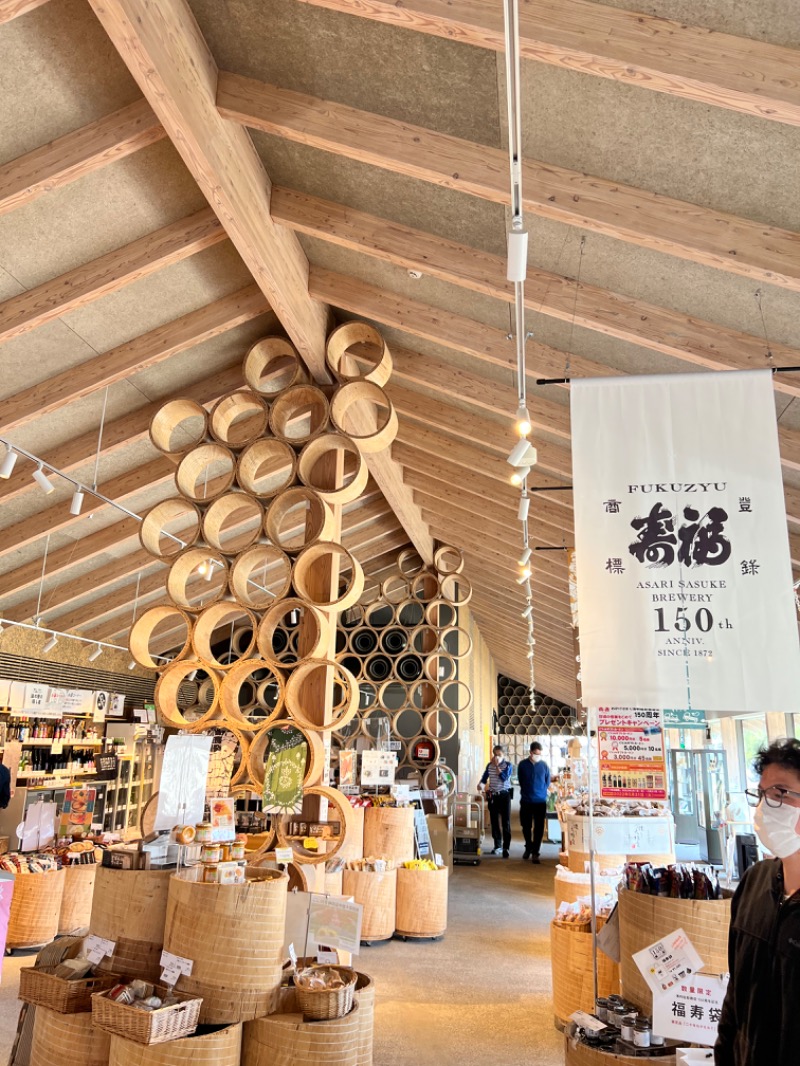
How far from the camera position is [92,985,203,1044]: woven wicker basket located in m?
→ 2.77

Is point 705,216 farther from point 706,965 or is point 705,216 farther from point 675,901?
point 706,965

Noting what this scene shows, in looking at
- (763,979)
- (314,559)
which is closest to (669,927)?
(763,979)

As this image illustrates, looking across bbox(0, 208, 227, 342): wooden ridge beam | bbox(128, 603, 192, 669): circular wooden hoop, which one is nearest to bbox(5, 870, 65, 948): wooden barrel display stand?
bbox(128, 603, 192, 669): circular wooden hoop

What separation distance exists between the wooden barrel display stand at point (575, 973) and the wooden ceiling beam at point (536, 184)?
12.1ft

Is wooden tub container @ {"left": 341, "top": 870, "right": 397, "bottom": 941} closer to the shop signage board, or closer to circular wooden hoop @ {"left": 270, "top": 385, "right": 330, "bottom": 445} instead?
the shop signage board

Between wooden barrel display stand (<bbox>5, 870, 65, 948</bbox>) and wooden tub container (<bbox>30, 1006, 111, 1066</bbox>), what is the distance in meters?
3.19

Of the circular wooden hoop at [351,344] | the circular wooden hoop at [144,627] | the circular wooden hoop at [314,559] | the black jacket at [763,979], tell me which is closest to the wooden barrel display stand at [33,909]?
the circular wooden hoop at [144,627]

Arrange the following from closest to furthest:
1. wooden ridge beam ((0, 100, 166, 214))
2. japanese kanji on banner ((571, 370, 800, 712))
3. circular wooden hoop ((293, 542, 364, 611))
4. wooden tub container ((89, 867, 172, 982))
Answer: japanese kanji on banner ((571, 370, 800, 712)) < wooden tub container ((89, 867, 172, 982)) < wooden ridge beam ((0, 100, 166, 214)) < circular wooden hoop ((293, 542, 364, 611))

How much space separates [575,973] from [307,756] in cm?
210

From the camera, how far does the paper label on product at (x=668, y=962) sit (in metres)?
2.84

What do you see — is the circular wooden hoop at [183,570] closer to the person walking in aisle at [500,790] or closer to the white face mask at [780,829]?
the white face mask at [780,829]

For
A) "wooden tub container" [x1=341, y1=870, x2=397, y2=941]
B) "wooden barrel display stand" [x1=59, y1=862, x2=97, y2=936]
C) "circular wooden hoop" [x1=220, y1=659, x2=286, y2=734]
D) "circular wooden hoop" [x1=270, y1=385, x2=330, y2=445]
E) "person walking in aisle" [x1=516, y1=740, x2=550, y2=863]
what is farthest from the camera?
"person walking in aisle" [x1=516, y1=740, x2=550, y2=863]

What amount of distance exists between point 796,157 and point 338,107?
217cm

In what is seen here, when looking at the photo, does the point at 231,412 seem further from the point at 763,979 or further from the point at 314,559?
the point at 763,979
